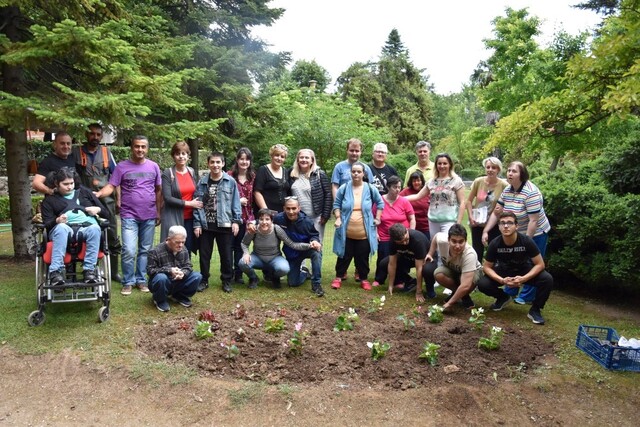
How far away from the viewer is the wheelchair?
183 inches

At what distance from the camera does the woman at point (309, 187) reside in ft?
20.9

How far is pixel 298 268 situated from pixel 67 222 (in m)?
2.85

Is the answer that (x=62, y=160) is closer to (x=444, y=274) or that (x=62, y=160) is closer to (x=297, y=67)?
(x=444, y=274)

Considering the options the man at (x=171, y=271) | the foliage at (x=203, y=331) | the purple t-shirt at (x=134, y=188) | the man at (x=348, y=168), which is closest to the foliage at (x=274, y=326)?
the foliage at (x=203, y=331)

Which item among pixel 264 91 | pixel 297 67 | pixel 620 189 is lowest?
pixel 620 189

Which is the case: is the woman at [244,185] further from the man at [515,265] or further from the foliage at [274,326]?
the man at [515,265]

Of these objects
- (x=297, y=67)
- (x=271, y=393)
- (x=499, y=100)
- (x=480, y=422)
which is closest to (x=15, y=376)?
(x=271, y=393)

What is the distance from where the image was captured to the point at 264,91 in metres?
14.0

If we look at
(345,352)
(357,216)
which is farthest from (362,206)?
(345,352)

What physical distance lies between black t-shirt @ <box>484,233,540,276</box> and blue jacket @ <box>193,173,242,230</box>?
9.99 ft

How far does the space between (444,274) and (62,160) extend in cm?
461

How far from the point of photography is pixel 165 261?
532cm

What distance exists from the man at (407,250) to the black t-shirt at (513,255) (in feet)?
2.80

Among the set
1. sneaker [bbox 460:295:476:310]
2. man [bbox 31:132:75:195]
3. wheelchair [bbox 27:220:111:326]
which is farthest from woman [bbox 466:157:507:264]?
man [bbox 31:132:75:195]
